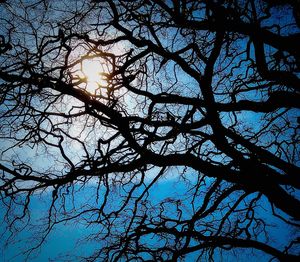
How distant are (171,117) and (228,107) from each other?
130cm

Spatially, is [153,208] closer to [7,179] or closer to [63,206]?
[63,206]

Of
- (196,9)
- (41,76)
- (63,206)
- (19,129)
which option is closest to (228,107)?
(196,9)

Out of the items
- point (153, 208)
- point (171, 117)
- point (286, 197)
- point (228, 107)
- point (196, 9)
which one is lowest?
point (286, 197)

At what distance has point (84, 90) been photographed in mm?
5445

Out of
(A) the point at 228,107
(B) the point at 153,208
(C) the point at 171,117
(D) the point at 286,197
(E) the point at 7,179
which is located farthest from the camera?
(B) the point at 153,208

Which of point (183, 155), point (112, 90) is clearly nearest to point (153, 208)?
point (183, 155)

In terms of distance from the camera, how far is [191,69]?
543 cm

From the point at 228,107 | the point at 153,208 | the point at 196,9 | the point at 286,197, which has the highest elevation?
the point at 196,9

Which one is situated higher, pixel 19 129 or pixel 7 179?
pixel 19 129

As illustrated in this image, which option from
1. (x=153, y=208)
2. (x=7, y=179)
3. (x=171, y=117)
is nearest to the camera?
(x=7, y=179)

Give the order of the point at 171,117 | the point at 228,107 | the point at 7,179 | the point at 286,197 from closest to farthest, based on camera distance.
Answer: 1. the point at 286,197
2. the point at 228,107
3. the point at 7,179
4. the point at 171,117

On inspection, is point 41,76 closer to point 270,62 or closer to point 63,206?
point 63,206

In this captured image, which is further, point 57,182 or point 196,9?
point 57,182

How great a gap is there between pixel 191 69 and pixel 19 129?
3.84m
